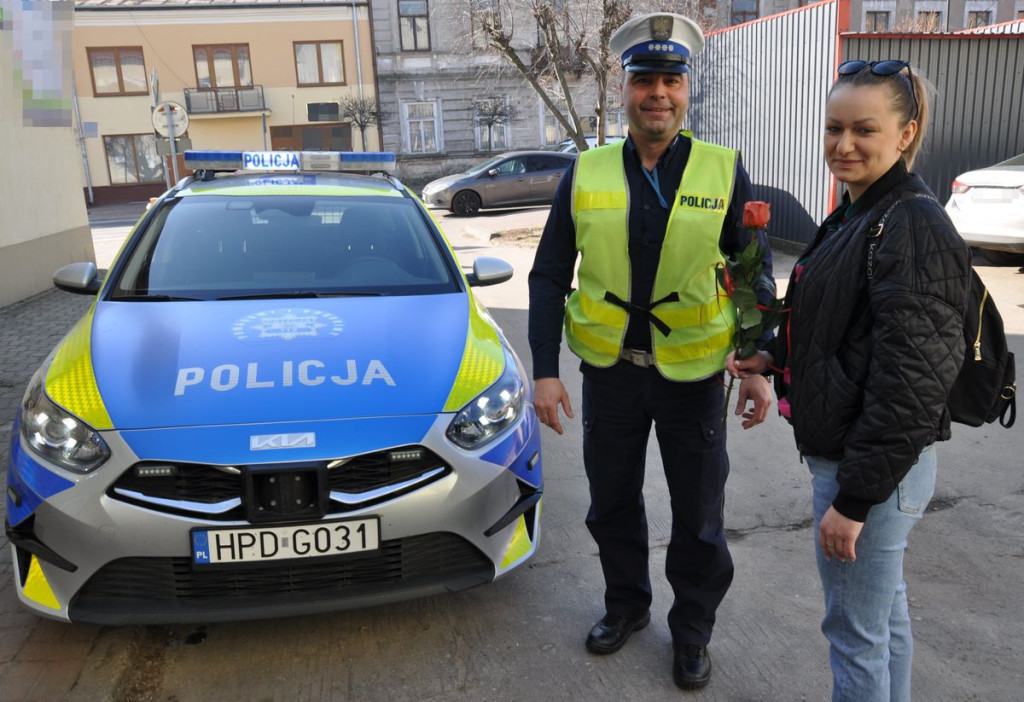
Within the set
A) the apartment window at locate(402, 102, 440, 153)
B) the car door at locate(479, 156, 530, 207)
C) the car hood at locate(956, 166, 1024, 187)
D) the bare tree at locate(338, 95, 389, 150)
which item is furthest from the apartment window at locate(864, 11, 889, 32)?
the car hood at locate(956, 166, 1024, 187)

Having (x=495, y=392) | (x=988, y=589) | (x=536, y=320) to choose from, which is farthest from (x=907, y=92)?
(x=988, y=589)

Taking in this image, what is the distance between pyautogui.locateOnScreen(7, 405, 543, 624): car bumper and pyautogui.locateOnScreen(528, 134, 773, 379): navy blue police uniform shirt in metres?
0.44

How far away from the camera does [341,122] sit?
3303 centimetres

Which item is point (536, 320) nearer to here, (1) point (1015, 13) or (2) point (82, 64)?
(2) point (82, 64)

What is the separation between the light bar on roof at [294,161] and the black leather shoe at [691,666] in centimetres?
368

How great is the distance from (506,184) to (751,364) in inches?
653

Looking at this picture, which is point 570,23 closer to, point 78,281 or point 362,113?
point 78,281

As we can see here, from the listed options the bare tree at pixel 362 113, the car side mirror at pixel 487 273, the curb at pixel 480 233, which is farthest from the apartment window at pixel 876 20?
the car side mirror at pixel 487 273

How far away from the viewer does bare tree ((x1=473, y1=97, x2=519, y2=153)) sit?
3356 centimetres

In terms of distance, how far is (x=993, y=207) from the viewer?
8.38m

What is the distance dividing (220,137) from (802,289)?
34.9 meters

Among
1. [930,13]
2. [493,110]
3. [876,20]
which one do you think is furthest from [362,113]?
[930,13]

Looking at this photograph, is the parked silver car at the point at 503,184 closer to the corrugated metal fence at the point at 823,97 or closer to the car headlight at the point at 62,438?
the corrugated metal fence at the point at 823,97

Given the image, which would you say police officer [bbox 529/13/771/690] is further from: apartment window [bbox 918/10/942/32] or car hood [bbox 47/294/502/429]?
apartment window [bbox 918/10/942/32]
